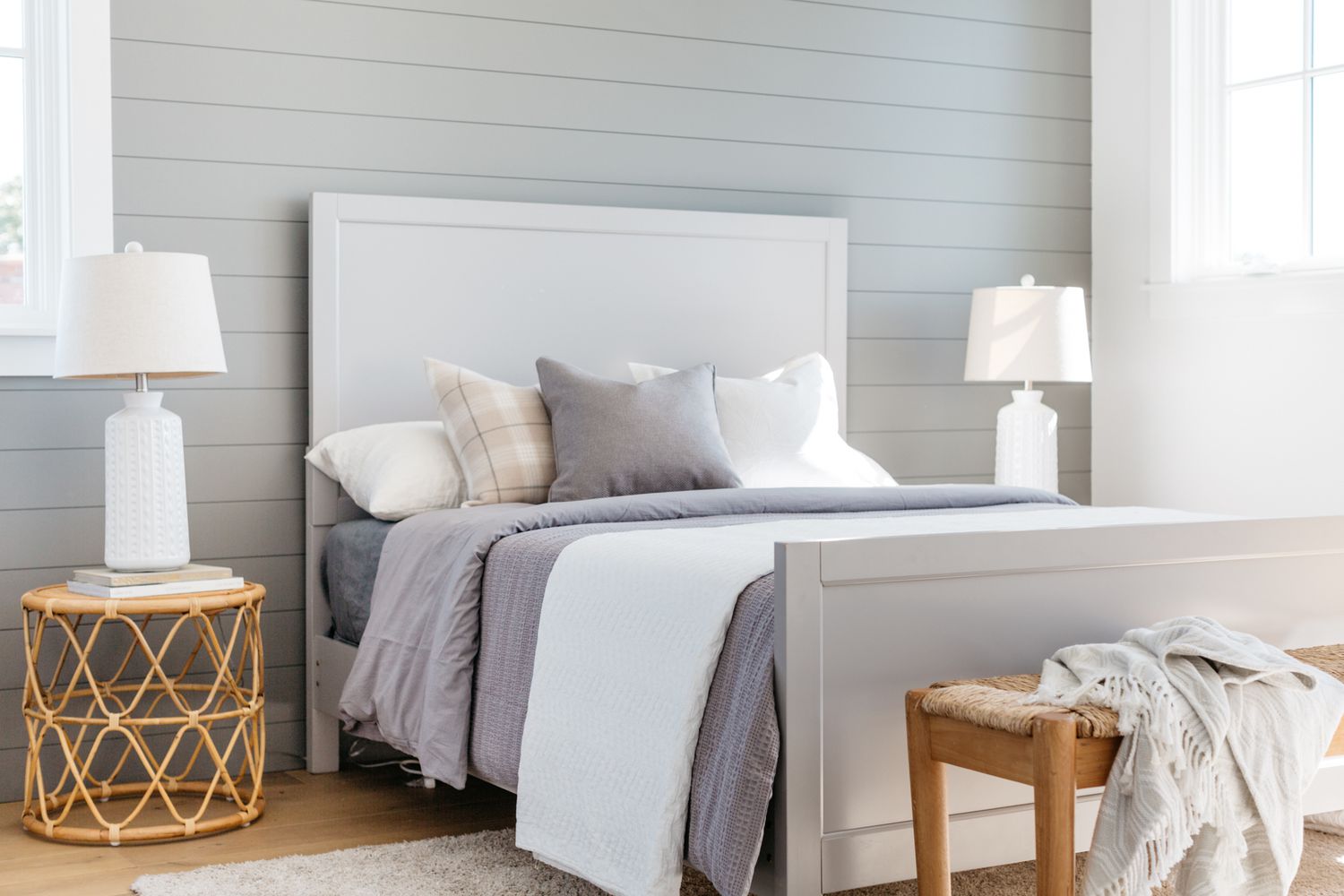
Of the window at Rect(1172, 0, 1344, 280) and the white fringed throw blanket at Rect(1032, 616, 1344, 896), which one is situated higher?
the window at Rect(1172, 0, 1344, 280)

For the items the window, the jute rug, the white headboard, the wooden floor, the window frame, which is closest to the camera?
the jute rug

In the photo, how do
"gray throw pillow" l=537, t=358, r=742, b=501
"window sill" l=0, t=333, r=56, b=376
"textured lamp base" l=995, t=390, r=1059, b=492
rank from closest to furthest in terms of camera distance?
"gray throw pillow" l=537, t=358, r=742, b=501
"window sill" l=0, t=333, r=56, b=376
"textured lamp base" l=995, t=390, r=1059, b=492

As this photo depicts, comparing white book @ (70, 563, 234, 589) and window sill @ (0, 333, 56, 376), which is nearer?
white book @ (70, 563, 234, 589)

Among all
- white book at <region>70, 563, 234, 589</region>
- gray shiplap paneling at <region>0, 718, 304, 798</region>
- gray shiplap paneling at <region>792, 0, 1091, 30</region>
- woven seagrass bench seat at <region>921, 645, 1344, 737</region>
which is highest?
gray shiplap paneling at <region>792, 0, 1091, 30</region>

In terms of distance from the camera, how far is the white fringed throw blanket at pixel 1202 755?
5.99 ft

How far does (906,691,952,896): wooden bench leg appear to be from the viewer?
1954mm

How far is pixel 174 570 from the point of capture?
299cm

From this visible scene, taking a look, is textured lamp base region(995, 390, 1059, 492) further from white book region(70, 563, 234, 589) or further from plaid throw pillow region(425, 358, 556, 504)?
white book region(70, 563, 234, 589)

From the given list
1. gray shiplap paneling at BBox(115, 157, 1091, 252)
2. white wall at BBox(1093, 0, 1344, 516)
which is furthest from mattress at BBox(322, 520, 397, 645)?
white wall at BBox(1093, 0, 1344, 516)

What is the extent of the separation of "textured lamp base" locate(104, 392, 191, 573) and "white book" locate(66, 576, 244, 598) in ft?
0.21

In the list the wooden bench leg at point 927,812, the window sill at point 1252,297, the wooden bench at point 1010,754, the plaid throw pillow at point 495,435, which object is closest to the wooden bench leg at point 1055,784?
the wooden bench at point 1010,754

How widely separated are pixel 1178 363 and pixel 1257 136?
2.17ft

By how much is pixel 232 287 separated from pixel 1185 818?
248 cm

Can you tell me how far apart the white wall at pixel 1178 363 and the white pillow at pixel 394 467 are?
7.15 feet
